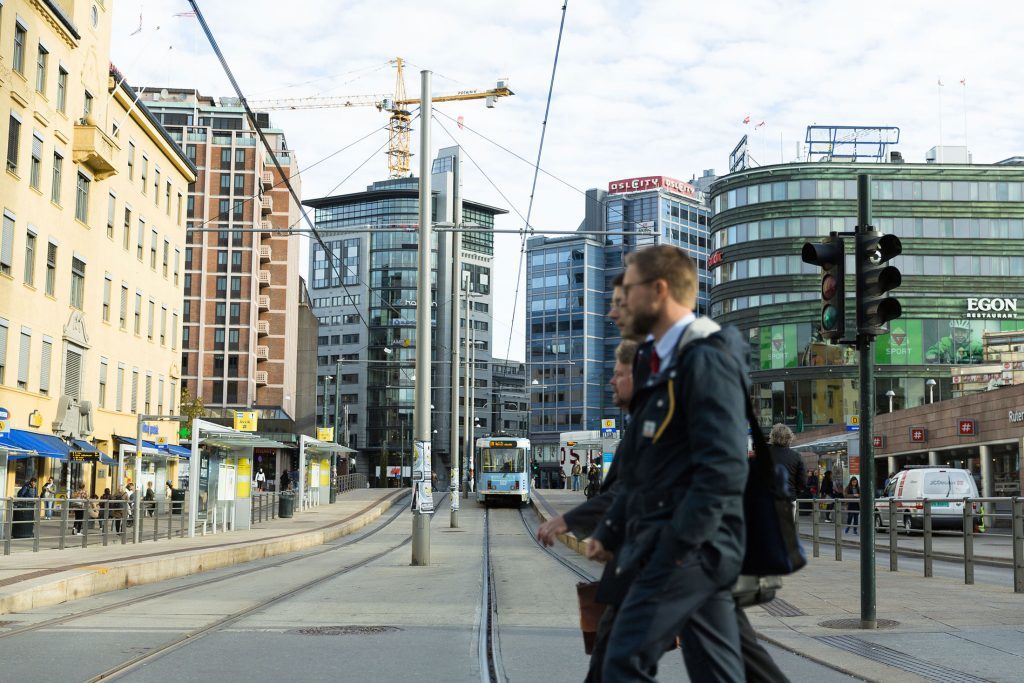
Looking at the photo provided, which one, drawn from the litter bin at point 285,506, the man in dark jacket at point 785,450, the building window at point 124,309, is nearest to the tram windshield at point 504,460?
the litter bin at point 285,506

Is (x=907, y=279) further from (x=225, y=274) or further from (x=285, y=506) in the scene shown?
(x=225, y=274)

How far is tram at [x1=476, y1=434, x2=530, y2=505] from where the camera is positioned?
4944cm

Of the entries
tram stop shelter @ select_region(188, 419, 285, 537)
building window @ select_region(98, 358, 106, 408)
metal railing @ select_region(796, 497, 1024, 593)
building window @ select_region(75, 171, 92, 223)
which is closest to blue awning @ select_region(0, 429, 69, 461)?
tram stop shelter @ select_region(188, 419, 285, 537)

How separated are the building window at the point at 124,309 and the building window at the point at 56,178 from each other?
28.3ft

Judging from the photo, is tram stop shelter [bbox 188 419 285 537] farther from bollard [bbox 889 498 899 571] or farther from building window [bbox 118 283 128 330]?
building window [bbox 118 283 128 330]

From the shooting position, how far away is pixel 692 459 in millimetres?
3625

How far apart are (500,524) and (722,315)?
36692 millimetres

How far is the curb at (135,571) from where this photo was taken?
12438mm

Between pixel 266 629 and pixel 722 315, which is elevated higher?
pixel 722 315

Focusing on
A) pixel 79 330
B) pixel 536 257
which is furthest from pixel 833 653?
pixel 536 257

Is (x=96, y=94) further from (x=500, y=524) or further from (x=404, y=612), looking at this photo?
(x=404, y=612)

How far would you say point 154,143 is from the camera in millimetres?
50531

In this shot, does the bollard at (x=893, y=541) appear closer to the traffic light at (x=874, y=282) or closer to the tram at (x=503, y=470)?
the traffic light at (x=874, y=282)

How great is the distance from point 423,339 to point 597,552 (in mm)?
16422
